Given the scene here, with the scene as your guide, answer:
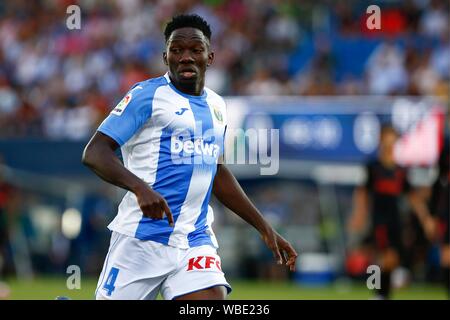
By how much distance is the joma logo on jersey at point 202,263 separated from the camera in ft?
22.2

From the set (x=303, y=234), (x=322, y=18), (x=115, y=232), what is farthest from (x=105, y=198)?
(x=115, y=232)

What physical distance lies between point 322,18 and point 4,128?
22.3 ft

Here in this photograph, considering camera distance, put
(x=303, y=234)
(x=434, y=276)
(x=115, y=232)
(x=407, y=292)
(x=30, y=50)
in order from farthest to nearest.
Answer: (x=30, y=50) < (x=303, y=234) < (x=434, y=276) < (x=407, y=292) < (x=115, y=232)

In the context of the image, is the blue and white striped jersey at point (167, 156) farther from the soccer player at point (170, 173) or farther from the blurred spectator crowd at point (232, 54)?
the blurred spectator crowd at point (232, 54)

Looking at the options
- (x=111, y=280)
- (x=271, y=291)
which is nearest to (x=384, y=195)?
(x=271, y=291)

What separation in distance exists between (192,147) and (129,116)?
0.47m

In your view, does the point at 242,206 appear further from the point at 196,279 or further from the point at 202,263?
the point at 196,279

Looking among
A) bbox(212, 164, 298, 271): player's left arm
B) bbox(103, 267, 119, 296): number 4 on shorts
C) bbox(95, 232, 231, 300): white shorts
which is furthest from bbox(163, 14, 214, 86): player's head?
bbox(103, 267, 119, 296): number 4 on shorts

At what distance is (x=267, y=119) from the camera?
19297 millimetres

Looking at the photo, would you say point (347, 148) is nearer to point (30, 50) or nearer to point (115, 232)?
point (30, 50)

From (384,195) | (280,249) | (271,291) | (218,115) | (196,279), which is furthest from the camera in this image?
(271,291)

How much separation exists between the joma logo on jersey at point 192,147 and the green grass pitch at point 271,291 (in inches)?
311

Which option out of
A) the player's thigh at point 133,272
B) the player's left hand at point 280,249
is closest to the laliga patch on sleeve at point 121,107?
the player's thigh at point 133,272
